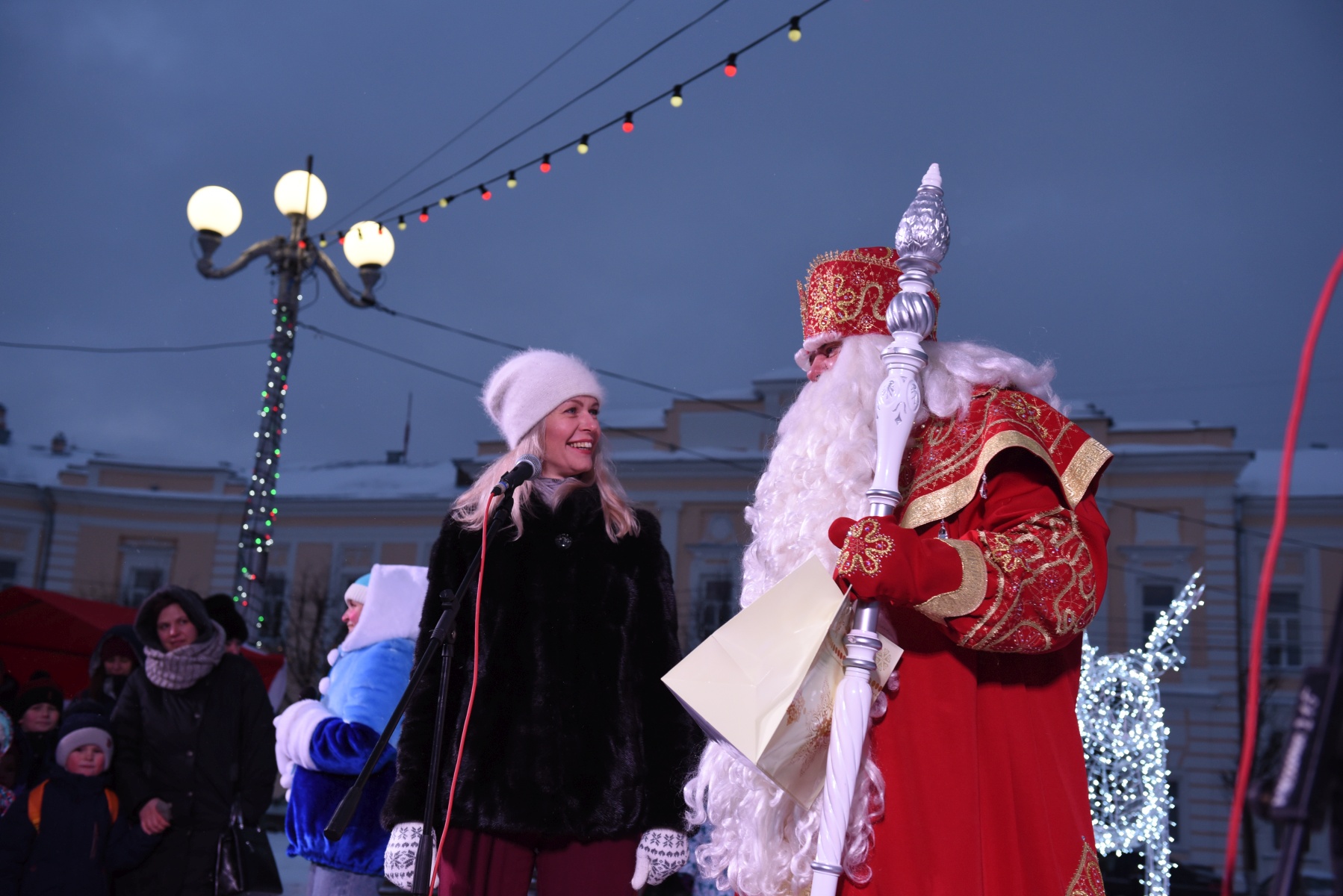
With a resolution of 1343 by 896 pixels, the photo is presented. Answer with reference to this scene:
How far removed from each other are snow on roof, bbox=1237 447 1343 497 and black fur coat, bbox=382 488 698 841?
2067 cm

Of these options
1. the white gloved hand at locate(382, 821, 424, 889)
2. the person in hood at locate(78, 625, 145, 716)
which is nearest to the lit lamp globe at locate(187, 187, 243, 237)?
the person in hood at locate(78, 625, 145, 716)

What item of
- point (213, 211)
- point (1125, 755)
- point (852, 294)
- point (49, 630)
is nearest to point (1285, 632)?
point (1125, 755)

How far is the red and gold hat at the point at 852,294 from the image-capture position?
2785mm

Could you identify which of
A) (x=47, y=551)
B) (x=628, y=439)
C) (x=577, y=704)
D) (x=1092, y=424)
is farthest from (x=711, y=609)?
(x=577, y=704)

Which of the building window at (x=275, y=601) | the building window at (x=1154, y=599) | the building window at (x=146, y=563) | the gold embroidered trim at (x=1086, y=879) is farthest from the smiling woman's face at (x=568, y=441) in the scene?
the building window at (x=146, y=563)

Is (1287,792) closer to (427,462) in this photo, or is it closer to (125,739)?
(125,739)

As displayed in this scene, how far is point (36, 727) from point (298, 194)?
178 inches

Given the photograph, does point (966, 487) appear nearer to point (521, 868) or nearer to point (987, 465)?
point (987, 465)

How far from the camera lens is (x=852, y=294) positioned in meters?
2.79

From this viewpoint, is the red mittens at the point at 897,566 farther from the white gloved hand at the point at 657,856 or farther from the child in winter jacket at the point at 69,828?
the child in winter jacket at the point at 69,828

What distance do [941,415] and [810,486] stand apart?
1.09 ft

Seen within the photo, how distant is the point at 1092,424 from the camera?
21.7 m

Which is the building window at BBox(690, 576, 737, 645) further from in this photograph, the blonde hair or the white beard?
the white beard

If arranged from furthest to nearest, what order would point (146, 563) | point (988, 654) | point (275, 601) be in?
point (146, 563) < point (275, 601) < point (988, 654)
